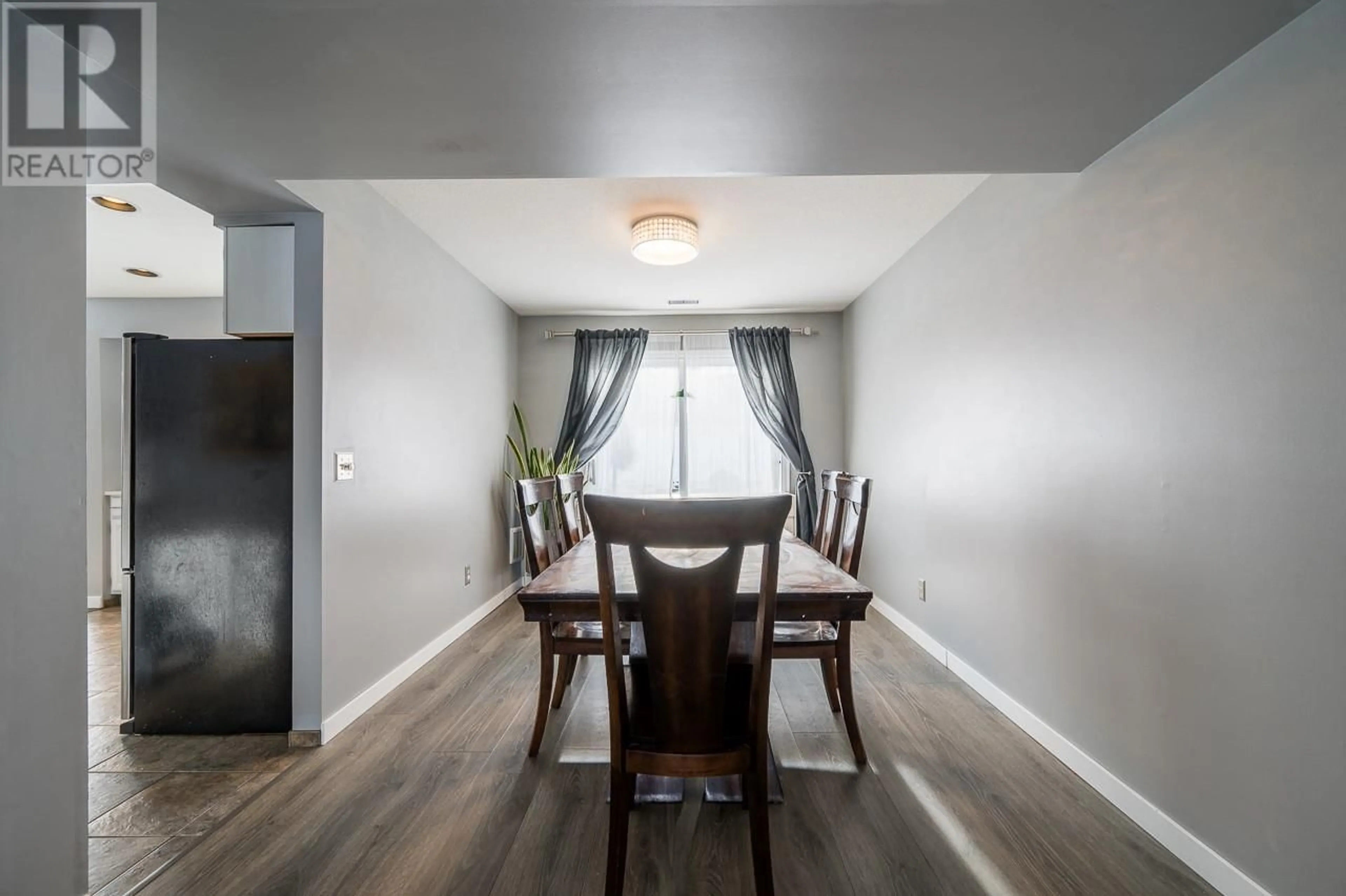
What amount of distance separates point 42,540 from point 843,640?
7.95 ft

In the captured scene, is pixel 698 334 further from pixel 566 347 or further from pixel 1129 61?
pixel 1129 61

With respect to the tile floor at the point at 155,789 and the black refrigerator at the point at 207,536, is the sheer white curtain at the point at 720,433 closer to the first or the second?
the black refrigerator at the point at 207,536

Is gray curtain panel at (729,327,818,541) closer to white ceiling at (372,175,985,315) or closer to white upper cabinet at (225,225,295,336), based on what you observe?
white ceiling at (372,175,985,315)

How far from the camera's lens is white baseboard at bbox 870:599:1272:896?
148 cm

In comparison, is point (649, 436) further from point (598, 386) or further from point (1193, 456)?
point (1193, 456)

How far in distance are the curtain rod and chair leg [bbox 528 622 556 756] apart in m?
3.47

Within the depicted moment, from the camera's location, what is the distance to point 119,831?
1.76 metres

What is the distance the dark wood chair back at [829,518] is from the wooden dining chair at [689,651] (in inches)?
52.0

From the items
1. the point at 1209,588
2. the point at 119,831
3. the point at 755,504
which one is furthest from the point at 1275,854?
the point at 119,831

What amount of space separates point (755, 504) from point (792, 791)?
1.29 metres

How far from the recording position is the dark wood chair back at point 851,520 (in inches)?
92.0

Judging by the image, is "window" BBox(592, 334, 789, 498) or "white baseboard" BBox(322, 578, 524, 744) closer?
Result: "white baseboard" BBox(322, 578, 524, 744)

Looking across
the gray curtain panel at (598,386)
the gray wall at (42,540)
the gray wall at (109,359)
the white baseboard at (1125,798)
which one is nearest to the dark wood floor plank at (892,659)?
the white baseboard at (1125,798)

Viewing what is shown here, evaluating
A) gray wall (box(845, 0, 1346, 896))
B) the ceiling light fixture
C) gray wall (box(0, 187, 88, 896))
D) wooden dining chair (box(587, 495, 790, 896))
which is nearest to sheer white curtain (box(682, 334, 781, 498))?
the ceiling light fixture
